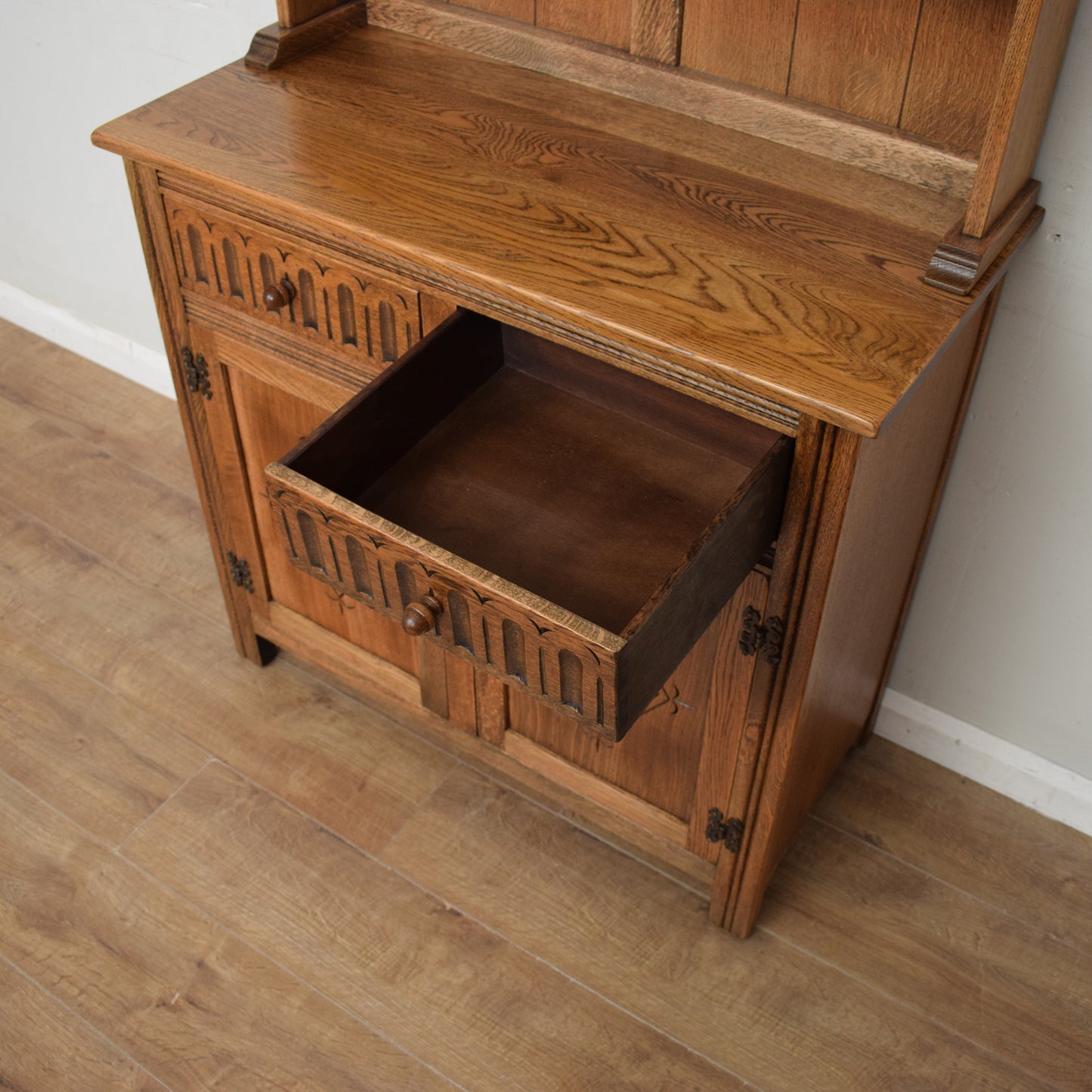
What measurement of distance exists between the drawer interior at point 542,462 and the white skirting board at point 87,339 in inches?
52.4

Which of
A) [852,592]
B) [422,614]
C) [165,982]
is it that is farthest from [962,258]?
[165,982]

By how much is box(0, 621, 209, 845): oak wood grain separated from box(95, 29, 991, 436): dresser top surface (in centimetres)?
95

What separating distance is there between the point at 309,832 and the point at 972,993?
978mm

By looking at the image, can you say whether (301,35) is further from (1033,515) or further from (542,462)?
(1033,515)

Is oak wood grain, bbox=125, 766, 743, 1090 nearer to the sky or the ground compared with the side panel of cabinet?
nearer to the ground

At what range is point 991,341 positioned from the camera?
1.49m

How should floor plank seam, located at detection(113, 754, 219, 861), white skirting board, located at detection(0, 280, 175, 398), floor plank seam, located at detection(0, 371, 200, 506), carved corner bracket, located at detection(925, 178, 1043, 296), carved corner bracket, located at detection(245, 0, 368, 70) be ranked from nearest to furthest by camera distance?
carved corner bracket, located at detection(925, 178, 1043, 296) → carved corner bracket, located at detection(245, 0, 368, 70) → floor plank seam, located at detection(113, 754, 219, 861) → floor plank seam, located at detection(0, 371, 200, 506) → white skirting board, located at detection(0, 280, 175, 398)

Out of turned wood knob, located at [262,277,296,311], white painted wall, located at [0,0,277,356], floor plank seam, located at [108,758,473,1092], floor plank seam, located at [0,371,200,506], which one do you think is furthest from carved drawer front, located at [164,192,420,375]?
floor plank seam, located at [0,371,200,506]

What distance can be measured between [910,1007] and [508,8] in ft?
4.72

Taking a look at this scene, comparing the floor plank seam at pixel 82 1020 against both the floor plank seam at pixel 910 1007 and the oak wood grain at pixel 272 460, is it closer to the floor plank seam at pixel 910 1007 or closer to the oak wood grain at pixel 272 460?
the oak wood grain at pixel 272 460

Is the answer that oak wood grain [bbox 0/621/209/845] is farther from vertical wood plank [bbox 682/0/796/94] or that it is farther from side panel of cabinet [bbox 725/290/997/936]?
vertical wood plank [bbox 682/0/796/94]

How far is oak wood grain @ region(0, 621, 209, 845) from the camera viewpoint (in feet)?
6.16

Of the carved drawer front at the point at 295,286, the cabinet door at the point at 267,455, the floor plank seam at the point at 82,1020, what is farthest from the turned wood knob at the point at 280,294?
the floor plank seam at the point at 82,1020

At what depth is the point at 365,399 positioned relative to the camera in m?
1.28
